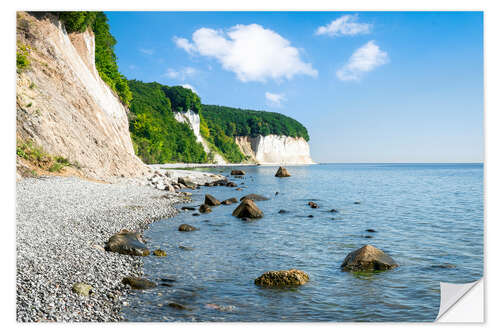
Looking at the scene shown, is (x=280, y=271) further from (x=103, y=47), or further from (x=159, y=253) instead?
(x=103, y=47)

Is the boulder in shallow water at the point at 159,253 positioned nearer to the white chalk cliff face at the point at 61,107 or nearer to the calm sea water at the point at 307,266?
the calm sea water at the point at 307,266

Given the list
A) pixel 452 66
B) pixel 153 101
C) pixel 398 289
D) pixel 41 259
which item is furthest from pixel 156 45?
pixel 153 101

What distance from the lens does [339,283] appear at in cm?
829

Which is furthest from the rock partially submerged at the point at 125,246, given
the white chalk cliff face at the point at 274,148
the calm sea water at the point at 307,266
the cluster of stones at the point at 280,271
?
the white chalk cliff face at the point at 274,148

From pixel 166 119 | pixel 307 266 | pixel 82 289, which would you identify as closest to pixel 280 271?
pixel 307 266

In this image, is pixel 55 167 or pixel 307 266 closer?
pixel 307 266

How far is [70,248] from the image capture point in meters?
8.88

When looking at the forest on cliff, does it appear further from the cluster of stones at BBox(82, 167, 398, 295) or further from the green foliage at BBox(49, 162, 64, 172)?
the cluster of stones at BBox(82, 167, 398, 295)

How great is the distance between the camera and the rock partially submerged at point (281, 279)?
26.2 ft

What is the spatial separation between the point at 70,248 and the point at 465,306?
8.64 meters

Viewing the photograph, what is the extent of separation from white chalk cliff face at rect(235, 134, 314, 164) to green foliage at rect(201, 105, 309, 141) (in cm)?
216

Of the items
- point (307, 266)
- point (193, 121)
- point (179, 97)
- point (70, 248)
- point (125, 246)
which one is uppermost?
point (179, 97)
